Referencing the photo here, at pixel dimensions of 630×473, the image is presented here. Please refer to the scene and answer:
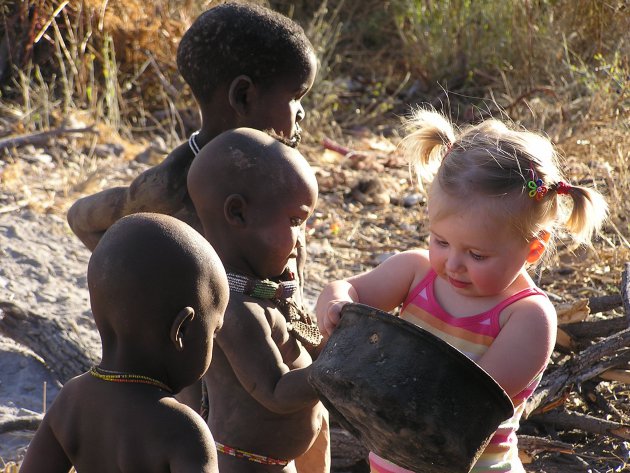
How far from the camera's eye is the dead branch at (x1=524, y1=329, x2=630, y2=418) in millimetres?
3367

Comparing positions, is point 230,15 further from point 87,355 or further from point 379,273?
point 87,355

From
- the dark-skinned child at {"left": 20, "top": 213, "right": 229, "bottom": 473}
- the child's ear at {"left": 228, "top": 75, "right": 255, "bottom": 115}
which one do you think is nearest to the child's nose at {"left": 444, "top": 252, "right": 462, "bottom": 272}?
the dark-skinned child at {"left": 20, "top": 213, "right": 229, "bottom": 473}

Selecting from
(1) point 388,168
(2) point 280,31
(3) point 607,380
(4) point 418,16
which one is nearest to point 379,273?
(2) point 280,31

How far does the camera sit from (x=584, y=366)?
3.44 m

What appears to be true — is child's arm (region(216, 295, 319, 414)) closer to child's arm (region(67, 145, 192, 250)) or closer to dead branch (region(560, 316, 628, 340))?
child's arm (region(67, 145, 192, 250))

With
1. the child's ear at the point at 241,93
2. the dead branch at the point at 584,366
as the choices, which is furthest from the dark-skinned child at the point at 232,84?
the dead branch at the point at 584,366

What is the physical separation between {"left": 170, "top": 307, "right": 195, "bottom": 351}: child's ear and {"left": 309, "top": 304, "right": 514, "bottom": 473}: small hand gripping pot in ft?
1.06

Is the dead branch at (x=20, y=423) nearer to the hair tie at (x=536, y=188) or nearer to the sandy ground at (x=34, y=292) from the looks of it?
the sandy ground at (x=34, y=292)

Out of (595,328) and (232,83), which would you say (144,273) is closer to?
(232,83)

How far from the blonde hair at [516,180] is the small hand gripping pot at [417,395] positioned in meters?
0.53

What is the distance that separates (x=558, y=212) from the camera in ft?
7.91

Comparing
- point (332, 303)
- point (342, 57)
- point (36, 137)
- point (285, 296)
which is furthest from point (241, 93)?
point (342, 57)

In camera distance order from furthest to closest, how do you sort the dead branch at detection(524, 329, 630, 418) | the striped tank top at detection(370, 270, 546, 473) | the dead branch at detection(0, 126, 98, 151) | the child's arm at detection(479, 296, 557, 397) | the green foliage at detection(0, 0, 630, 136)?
the green foliage at detection(0, 0, 630, 136), the dead branch at detection(0, 126, 98, 151), the dead branch at detection(524, 329, 630, 418), the striped tank top at detection(370, 270, 546, 473), the child's arm at detection(479, 296, 557, 397)

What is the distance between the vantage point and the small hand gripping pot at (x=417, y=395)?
1.90 metres
